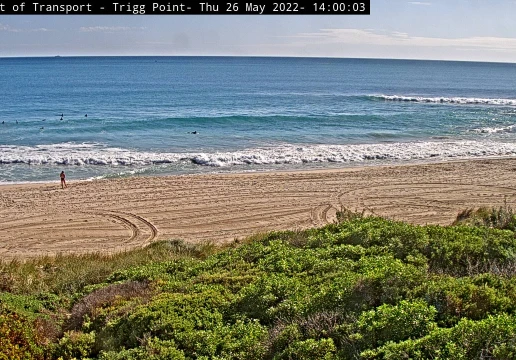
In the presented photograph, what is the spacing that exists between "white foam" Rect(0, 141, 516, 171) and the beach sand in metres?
3.48

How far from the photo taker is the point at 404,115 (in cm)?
4466

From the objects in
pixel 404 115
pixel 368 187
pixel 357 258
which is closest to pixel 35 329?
pixel 357 258

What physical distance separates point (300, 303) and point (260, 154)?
2189 centimetres

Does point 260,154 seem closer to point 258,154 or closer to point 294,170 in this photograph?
point 258,154

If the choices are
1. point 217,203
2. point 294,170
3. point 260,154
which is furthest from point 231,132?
point 217,203

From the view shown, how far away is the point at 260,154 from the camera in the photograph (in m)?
28.0

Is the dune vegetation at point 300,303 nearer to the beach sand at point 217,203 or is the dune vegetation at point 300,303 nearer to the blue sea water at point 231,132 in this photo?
the beach sand at point 217,203

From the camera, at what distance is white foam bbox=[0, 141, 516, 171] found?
1043 inches

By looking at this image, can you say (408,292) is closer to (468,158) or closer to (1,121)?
(468,158)

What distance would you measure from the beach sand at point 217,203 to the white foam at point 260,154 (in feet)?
11.4

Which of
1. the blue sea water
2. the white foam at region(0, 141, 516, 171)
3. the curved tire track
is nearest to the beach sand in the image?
the curved tire track

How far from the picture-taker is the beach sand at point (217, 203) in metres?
16.3

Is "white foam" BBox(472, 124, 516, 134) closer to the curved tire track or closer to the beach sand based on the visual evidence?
the beach sand

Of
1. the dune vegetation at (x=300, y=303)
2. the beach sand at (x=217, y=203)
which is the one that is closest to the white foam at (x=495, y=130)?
the beach sand at (x=217, y=203)
